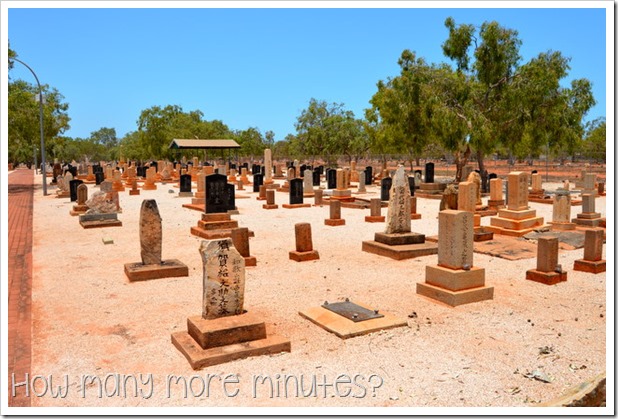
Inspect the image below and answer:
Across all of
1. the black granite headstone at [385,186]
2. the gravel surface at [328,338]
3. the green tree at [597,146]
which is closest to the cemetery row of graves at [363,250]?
the gravel surface at [328,338]

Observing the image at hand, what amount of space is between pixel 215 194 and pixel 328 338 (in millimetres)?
9208

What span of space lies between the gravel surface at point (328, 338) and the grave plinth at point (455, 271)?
0.76 ft

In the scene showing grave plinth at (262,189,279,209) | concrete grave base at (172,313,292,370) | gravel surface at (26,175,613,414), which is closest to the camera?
gravel surface at (26,175,613,414)

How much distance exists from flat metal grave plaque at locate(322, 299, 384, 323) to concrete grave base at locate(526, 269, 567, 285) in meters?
3.68

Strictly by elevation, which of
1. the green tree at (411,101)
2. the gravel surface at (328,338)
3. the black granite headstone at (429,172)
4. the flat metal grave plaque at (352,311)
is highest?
the green tree at (411,101)

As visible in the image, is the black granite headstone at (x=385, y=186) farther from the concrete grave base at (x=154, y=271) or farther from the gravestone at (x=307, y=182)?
the concrete grave base at (x=154, y=271)

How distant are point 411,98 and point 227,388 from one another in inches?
1042

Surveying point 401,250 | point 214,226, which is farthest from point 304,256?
point 214,226

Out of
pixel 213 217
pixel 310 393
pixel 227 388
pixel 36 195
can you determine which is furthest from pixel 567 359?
pixel 36 195

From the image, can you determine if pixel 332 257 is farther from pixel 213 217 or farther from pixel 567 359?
pixel 567 359

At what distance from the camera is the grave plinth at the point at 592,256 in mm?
9953

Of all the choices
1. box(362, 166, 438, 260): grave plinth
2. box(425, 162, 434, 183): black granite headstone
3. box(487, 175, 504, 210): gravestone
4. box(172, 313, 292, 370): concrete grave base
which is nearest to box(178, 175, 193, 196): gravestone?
box(425, 162, 434, 183): black granite headstone

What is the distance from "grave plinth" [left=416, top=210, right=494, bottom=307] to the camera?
8.13 meters

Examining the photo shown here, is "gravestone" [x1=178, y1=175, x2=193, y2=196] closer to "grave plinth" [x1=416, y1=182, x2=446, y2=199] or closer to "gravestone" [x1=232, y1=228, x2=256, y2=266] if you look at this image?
"grave plinth" [x1=416, y1=182, x2=446, y2=199]
